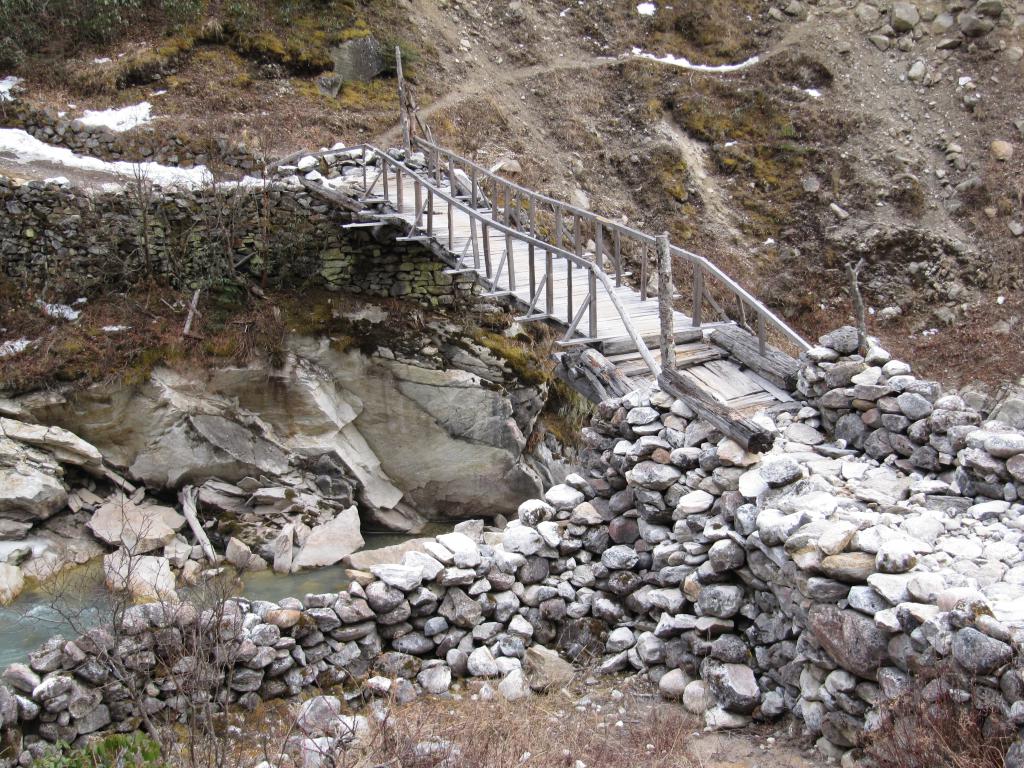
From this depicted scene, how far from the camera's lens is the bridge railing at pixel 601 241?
1026 cm

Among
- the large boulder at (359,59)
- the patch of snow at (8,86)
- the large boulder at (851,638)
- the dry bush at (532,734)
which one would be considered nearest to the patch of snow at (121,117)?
the patch of snow at (8,86)

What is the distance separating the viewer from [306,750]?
6086mm

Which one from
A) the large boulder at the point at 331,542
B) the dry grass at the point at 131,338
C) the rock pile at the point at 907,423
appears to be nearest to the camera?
the rock pile at the point at 907,423

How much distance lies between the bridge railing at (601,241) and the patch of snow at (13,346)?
317 inches

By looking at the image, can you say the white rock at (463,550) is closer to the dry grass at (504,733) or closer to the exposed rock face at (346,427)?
the dry grass at (504,733)

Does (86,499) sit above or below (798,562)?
below

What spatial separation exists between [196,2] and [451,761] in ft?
69.5

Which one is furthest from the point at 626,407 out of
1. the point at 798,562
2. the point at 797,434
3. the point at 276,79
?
the point at 276,79

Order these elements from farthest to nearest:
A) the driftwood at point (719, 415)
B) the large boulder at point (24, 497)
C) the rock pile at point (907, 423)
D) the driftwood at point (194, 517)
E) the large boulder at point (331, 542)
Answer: the driftwood at point (194, 517) → the large boulder at point (331, 542) → the large boulder at point (24, 497) → the driftwood at point (719, 415) → the rock pile at point (907, 423)

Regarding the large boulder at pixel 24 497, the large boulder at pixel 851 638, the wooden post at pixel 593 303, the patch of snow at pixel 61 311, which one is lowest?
the large boulder at pixel 24 497

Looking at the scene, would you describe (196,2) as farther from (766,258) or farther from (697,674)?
(697,674)

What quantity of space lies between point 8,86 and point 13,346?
7148 millimetres

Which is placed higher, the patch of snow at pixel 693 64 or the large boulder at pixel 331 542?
the patch of snow at pixel 693 64

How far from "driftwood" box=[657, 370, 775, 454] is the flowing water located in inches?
253
